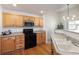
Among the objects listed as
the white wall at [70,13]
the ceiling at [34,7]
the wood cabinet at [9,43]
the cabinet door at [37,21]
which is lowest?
the wood cabinet at [9,43]

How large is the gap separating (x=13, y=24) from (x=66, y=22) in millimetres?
1008

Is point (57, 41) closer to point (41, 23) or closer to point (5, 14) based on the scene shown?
point (41, 23)

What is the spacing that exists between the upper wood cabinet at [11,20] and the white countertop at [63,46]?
2.39ft

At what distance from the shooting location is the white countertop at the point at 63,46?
1.80 meters

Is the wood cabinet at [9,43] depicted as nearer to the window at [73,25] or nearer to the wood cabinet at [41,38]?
the wood cabinet at [41,38]

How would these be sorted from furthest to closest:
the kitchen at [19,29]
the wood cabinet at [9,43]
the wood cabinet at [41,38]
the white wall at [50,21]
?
the wood cabinet at [9,43]
the wood cabinet at [41,38]
the kitchen at [19,29]
the white wall at [50,21]

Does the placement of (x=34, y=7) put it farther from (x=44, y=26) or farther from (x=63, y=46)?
(x=63, y=46)

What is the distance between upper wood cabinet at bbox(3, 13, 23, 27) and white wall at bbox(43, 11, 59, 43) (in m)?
0.51

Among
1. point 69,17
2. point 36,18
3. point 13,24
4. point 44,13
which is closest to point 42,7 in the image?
point 44,13

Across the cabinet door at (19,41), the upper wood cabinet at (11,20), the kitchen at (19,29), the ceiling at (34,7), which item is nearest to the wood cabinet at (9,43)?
the kitchen at (19,29)

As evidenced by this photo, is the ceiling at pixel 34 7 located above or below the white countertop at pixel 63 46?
above

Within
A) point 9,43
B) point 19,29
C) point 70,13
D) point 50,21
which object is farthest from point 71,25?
point 9,43

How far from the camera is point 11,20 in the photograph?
2.18 metres

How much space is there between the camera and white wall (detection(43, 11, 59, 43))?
6.89 feet
